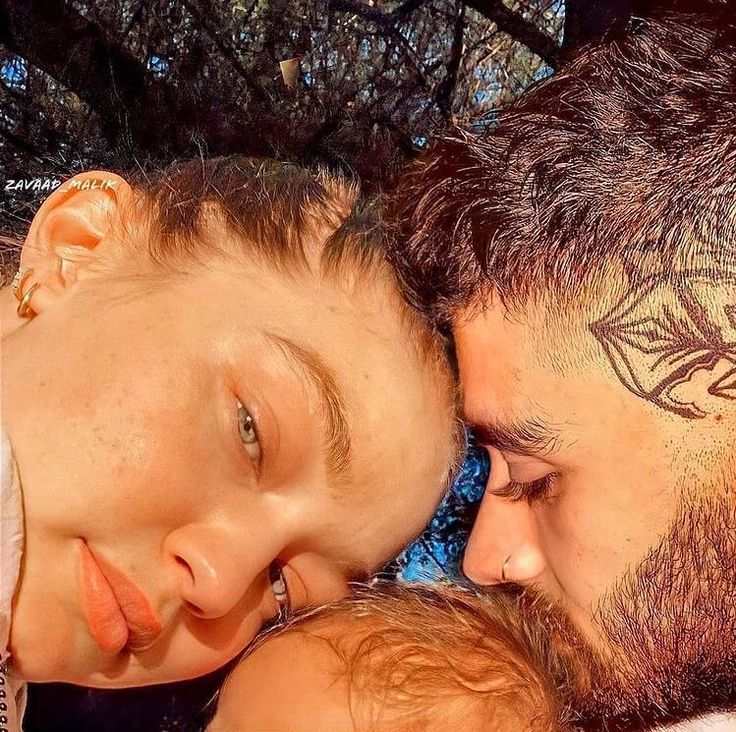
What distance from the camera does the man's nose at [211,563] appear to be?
0.78m

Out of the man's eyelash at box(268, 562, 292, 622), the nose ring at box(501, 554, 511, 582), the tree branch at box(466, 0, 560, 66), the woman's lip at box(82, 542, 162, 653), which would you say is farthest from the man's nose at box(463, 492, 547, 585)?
the tree branch at box(466, 0, 560, 66)

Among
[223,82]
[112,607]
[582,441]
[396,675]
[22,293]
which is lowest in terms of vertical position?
[396,675]

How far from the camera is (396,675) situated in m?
0.84

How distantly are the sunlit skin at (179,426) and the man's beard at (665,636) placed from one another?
224 millimetres

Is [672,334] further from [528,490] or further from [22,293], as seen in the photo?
[22,293]

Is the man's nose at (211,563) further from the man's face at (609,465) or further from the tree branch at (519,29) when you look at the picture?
the tree branch at (519,29)

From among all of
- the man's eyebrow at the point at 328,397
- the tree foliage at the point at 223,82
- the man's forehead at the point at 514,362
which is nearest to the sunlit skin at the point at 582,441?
the man's forehead at the point at 514,362

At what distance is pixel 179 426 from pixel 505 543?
1.21 ft

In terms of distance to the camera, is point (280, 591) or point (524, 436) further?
point (280, 591)

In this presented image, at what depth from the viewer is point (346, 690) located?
0.81 metres

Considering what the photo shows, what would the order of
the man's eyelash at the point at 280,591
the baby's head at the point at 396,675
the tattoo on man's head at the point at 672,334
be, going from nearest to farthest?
the tattoo on man's head at the point at 672,334 → the baby's head at the point at 396,675 → the man's eyelash at the point at 280,591

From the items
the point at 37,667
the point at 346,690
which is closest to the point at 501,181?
the point at 346,690

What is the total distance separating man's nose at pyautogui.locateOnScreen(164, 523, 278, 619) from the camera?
783 mm

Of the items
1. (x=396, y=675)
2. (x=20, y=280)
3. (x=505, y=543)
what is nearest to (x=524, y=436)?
(x=505, y=543)
